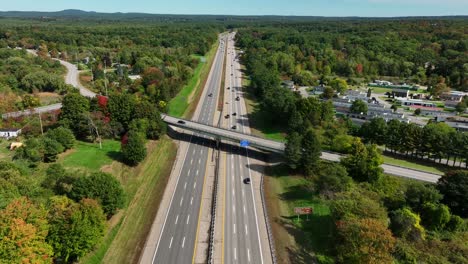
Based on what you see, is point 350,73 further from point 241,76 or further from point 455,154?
point 455,154

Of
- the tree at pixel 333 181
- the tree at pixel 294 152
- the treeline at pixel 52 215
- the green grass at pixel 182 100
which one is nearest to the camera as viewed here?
the treeline at pixel 52 215

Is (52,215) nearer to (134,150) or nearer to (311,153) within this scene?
(134,150)

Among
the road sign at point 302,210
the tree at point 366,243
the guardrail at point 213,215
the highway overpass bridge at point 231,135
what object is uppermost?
the tree at point 366,243

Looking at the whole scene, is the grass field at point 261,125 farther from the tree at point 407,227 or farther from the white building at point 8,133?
the white building at point 8,133

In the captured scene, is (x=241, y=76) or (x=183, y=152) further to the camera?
(x=241, y=76)

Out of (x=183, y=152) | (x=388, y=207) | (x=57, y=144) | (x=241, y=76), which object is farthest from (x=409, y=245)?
(x=241, y=76)

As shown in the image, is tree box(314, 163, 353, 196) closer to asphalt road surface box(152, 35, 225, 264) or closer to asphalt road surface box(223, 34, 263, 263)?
asphalt road surface box(223, 34, 263, 263)

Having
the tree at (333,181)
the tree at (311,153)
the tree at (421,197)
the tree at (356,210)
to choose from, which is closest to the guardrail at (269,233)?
the tree at (356,210)
